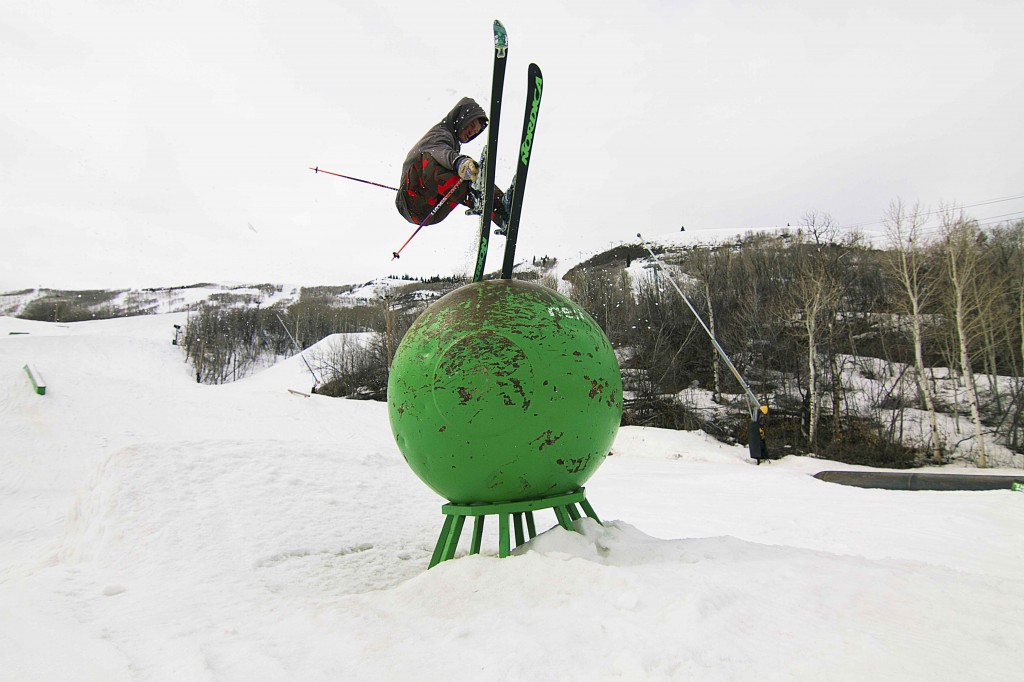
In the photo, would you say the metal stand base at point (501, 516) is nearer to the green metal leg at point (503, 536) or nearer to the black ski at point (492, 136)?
the green metal leg at point (503, 536)

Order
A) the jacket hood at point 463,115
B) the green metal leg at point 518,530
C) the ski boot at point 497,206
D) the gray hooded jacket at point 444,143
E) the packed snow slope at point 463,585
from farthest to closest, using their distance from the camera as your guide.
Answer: the jacket hood at point 463,115
the gray hooded jacket at point 444,143
the ski boot at point 497,206
the green metal leg at point 518,530
the packed snow slope at point 463,585

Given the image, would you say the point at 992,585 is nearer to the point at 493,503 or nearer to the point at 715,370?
the point at 493,503

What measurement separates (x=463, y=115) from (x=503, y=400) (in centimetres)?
300

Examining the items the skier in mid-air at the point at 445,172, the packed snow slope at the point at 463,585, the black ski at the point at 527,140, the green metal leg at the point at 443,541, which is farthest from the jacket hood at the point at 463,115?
the packed snow slope at the point at 463,585

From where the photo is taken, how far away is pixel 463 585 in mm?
3262

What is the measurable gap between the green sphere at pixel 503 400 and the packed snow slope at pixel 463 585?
52 cm

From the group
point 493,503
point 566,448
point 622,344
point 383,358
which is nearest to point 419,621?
point 493,503

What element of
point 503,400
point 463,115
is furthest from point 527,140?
point 503,400

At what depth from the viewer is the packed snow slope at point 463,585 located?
91.7 inches

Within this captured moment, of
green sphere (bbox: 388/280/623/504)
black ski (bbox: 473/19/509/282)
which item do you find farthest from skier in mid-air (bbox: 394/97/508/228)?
green sphere (bbox: 388/280/623/504)

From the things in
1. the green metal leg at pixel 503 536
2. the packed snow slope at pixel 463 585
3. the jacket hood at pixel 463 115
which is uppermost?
the jacket hood at pixel 463 115

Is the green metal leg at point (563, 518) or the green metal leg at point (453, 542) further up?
the green metal leg at point (563, 518)

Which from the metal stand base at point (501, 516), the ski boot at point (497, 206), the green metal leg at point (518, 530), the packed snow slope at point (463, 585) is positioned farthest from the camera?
the ski boot at point (497, 206)

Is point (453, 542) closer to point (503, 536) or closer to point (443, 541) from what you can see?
point (443, 541)
